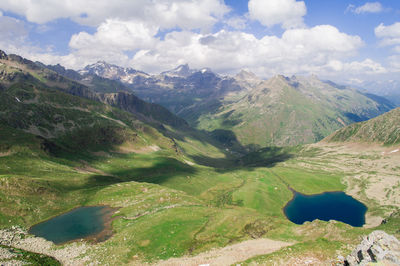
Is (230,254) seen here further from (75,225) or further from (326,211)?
(326,211)

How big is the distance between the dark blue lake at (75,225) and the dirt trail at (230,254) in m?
30.8

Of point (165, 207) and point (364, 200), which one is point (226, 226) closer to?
point (165, 207)

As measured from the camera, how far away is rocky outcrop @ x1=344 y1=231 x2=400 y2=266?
103 ft

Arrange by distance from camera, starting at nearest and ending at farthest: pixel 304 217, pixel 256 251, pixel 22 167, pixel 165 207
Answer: pixel 256 251 → pixel 165 207 → pixel 22 167 → pixel 304 217

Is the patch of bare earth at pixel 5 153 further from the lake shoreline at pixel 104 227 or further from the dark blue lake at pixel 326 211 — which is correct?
the dark blue lake at pixel 326 211

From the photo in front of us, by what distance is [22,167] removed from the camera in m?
126

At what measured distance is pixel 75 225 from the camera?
2825 inches

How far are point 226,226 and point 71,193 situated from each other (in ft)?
241

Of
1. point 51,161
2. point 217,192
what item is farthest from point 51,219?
point 217,192

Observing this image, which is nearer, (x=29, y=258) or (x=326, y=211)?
(x=29, y=258)

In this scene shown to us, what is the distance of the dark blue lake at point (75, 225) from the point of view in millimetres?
63341

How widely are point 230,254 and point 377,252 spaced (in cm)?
2642

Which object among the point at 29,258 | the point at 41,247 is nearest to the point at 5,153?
the point at 41,247

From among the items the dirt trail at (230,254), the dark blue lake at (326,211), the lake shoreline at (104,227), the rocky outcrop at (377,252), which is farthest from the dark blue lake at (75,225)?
the dark blue lake at (326,211)
